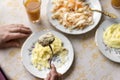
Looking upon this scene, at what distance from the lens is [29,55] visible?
49.5 inches

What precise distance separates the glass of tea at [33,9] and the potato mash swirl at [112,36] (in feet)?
1.11

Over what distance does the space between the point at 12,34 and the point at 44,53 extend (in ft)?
0.59

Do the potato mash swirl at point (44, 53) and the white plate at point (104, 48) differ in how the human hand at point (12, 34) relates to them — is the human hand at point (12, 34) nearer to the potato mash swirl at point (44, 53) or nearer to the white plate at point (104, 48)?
the potato mash swirl at point (44, 53)

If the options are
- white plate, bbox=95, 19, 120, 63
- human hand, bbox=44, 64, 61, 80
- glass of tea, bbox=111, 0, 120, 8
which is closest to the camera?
human hand, bbox=44, 64, 61, 80

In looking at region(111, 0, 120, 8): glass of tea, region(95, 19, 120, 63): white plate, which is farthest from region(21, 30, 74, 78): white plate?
region(111, 0, 120, 8): glass of tea

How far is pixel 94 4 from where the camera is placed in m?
1.40

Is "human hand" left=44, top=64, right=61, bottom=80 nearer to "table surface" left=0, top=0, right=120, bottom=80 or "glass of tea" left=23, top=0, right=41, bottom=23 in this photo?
"table surface" left=0, top=0, right=120, bottom=80

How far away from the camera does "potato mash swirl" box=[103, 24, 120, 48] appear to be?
1266mm

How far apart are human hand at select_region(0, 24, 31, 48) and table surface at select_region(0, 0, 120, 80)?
1.1 inches

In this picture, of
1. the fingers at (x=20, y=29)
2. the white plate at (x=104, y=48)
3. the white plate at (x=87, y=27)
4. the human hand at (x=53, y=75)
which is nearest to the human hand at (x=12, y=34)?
the fingers at (x=20, y=29)

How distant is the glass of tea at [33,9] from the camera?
4.31 ft

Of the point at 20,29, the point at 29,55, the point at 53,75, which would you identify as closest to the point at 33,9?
the point at 20,29

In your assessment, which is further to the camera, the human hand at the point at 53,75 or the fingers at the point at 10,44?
the fingers at the point at 10,44

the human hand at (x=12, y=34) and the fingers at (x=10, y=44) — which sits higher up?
the human hand at (x=12, y=34)
